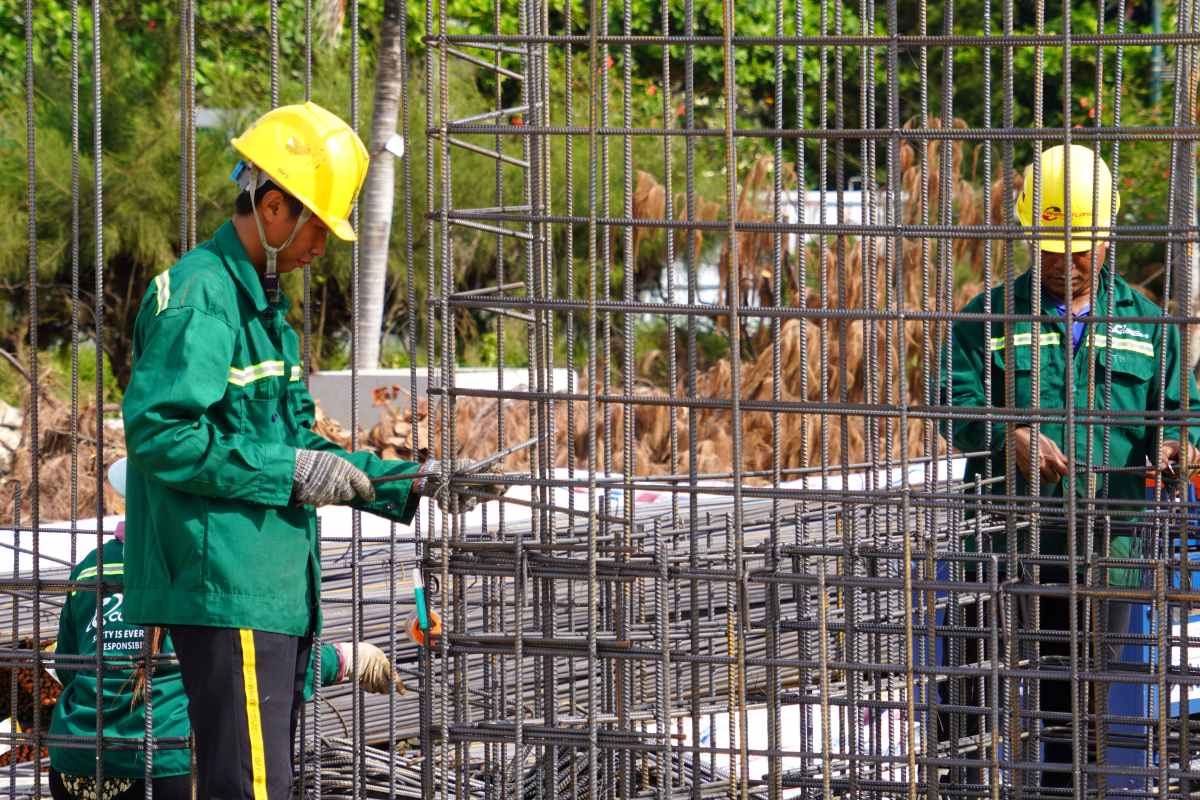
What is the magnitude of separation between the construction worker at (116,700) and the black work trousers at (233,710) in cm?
40

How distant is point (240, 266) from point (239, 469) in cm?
42

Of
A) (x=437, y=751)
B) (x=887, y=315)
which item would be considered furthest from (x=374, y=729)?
(x=887, y=315)

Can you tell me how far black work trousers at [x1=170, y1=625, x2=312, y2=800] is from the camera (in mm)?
2990

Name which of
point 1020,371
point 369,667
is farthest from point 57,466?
point 1020,371

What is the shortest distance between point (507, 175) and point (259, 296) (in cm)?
913

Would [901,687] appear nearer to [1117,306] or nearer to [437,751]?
[1117,306]

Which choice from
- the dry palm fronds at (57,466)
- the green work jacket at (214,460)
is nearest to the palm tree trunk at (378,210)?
the dry palm fronds at (57,466)

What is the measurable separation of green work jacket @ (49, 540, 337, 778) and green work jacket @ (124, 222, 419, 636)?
44cm

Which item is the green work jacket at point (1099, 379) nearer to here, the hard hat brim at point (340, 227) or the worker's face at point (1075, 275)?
the worker's face at point (1075, 275)

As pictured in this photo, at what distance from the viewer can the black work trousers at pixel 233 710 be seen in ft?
9.81

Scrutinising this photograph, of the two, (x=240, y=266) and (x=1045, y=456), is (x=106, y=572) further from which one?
(x=1045, y=456)

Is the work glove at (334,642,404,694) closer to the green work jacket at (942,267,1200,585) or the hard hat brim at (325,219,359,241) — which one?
the hard hat brim at (325,219,359,241)

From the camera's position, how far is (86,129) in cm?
1249

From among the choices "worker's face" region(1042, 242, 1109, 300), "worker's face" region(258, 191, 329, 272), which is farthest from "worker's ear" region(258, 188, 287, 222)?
"worker's face" region(1042, 242, 1109, 300)
